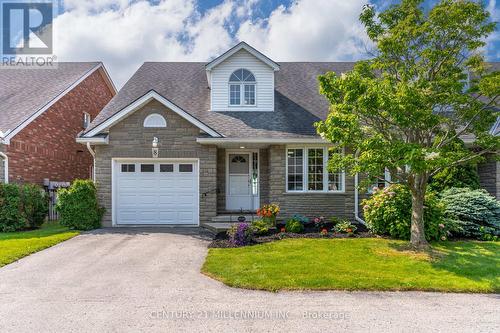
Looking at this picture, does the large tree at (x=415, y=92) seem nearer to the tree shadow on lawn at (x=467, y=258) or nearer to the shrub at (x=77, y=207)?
the tree shadow on lawn at (x=467, y=258)

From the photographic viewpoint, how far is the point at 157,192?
11578mm

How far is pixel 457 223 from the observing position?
9258mm

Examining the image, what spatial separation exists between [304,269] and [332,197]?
5618mm

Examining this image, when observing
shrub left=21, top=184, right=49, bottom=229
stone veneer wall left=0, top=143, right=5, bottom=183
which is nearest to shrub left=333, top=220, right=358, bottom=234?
shrub left=21, top=184, right=49, bottom=229

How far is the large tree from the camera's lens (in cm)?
679

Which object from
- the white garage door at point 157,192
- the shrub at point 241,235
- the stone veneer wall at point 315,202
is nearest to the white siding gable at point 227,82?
the white garage door at point 157,192

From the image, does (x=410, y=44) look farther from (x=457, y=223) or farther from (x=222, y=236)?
(x=222, y=236)

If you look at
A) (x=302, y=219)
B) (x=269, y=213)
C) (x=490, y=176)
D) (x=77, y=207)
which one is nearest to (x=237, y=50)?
(x=269, y=213)

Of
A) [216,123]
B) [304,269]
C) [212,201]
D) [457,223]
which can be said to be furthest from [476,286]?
[216,123]

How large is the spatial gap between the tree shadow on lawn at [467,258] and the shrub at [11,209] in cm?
1157

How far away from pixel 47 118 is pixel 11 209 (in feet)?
16.1

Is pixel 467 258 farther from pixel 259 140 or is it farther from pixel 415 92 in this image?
pixel 259 140

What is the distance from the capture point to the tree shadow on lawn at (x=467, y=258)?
6.04m

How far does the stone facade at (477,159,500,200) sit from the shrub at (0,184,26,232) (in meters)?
15.7
